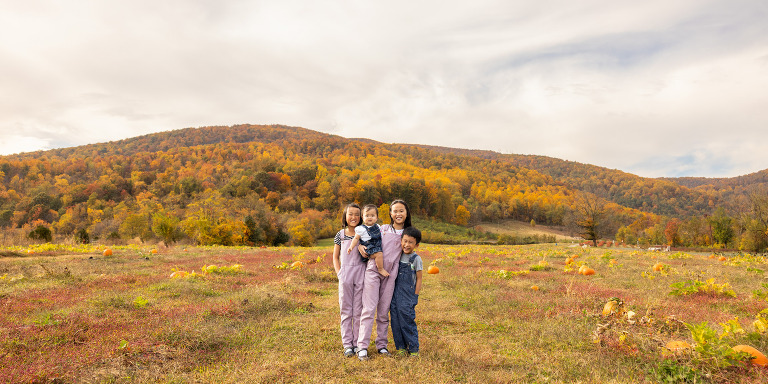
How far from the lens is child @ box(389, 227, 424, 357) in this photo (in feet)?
19.5

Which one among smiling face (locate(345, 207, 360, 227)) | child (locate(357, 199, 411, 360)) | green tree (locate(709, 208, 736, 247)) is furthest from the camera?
green tree (locate(709, 208, 736, 247))

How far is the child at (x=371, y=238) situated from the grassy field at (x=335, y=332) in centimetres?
146

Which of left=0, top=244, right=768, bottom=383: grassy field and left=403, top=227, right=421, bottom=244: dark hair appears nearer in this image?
left=0, top=244, right=768, bottom=383: grassy field

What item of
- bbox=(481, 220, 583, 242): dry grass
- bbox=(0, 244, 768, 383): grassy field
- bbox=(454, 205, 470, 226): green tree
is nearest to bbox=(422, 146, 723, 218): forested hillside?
bbox=(481, 220, 583, 242): dry grass

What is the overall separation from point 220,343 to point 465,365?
162 inches

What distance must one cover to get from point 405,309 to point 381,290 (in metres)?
0.49

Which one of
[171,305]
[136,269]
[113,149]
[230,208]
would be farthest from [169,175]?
[171,305]

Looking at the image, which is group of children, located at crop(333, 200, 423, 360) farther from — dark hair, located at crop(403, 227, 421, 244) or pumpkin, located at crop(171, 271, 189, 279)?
pumpkin, located at crop(171, 271, 189, 279)

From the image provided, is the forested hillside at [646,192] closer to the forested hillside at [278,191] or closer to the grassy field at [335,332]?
the forested hillside at [278,191]

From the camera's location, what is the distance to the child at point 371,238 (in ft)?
19.4

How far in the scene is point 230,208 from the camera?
186 feet

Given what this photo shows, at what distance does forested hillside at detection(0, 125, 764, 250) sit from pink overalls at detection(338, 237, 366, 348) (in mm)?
35008

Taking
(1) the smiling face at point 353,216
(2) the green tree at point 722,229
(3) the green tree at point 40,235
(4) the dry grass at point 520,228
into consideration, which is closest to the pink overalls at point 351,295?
(1) the smiling face at point 353,216

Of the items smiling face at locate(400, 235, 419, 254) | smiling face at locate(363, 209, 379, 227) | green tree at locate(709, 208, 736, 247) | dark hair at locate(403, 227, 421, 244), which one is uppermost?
smiling face at locate(363, 209, 379, 227)
